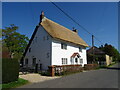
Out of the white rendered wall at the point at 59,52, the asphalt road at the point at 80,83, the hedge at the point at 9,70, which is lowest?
the asphalt road at the point at 80,83

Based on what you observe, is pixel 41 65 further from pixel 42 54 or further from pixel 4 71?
pixel 4 71

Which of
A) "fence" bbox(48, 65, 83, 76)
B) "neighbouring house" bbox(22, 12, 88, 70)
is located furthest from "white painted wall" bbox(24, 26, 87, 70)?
"fence" bbox(48, 65, 83, 76)

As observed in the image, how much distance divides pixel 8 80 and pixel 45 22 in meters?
16.5

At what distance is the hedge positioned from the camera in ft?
36.0

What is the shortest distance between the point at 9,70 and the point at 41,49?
1309 centimetres

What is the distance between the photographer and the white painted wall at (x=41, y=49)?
23203 millimetres

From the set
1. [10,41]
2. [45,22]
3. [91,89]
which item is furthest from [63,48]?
[91,89]

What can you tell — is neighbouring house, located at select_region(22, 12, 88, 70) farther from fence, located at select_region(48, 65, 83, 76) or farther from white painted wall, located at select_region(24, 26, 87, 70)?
fence, located at select_region(48, 65, 83, 76)

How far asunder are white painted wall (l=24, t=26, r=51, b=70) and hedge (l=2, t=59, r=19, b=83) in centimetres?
1064

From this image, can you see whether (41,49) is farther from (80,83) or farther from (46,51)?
(80,83)

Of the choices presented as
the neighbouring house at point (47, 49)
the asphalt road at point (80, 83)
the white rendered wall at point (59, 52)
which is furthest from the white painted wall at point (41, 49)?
the asphalt road at point (80, 83)

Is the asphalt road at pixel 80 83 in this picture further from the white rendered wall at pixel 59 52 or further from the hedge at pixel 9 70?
the white rendered wall at pixel 59 52

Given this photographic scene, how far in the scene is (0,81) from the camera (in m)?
10.9

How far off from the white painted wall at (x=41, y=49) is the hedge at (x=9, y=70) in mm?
10639
